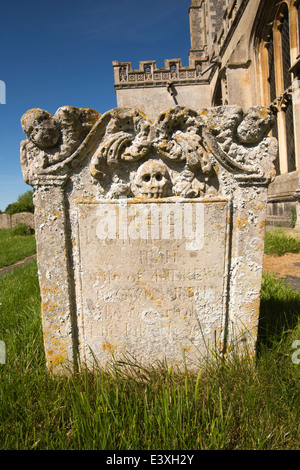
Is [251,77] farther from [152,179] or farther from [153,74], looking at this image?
[152,179]

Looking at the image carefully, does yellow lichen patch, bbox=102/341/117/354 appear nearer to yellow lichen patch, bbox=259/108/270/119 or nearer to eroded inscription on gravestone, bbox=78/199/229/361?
eroded inscription on gravestone, bbox=78/199/229/361

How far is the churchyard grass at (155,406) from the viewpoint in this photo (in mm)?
1419

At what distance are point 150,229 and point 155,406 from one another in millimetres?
1094

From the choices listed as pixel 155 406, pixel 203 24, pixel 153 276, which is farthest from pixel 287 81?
pixel 203 24

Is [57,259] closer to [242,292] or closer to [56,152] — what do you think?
[56,152]

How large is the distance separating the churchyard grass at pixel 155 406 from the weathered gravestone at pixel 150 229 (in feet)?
0.62

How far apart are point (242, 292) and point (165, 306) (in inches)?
22.7

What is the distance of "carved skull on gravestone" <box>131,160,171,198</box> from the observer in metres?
1.93

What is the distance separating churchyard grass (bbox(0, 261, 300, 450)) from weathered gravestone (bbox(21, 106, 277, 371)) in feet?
0.62

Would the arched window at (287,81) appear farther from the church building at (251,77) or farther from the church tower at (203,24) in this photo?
the church tower at (203,24)

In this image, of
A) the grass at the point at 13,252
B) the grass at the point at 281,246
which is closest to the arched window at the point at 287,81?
the grass at the point at 281,246

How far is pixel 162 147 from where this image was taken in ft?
6.33

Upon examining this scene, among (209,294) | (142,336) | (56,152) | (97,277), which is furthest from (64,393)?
(56,152)

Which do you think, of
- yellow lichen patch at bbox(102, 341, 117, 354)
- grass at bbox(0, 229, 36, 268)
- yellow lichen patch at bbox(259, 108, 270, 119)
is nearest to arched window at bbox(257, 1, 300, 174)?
yellow lichen patch at bbox(259, 108, 270, 119)
